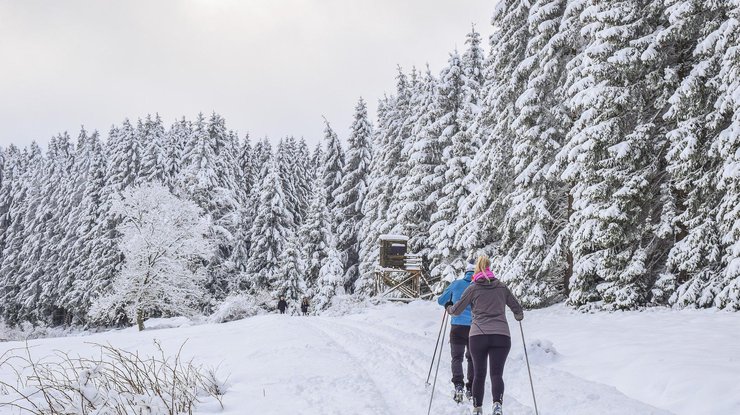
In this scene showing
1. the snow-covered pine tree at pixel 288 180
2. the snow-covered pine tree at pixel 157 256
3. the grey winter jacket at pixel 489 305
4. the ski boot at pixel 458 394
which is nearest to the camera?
the grey winter jacket at pixel 489 305

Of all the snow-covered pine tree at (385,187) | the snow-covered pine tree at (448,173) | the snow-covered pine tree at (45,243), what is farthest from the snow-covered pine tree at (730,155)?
the snow-covered pine tree at (45,243)

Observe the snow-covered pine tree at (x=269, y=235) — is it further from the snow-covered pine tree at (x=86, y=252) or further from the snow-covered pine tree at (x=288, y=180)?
the snow-covered pine tree at (x=86, y=252)

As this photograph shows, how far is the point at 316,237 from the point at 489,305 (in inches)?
1244

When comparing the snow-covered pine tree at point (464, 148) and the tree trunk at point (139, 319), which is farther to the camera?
the tree trunk at point (139, 319)

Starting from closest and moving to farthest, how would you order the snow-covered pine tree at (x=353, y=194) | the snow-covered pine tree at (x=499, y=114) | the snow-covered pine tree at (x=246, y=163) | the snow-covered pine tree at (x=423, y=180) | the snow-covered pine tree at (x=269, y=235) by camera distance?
the snow-covered pine tree at (x=499, y=114), the snow-covered pine tree at (x=423, y=180), the snow-covered pine tree at (x=353, y=194), the snow-covered pine tree at (x=269, y=235), the snow-covered pine tree at (x=246, y=163)

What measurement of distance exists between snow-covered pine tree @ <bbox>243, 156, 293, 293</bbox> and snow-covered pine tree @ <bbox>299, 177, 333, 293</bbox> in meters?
4.09

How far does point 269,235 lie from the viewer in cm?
4169

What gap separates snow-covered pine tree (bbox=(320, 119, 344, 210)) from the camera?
4122cm

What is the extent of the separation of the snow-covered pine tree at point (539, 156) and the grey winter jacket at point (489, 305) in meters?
9.83

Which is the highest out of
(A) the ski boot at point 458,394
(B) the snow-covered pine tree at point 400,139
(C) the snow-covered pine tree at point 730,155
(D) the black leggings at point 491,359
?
(B) the snow-covered pine tree at point 400,139

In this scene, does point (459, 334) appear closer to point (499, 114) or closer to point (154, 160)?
point (499, 114)

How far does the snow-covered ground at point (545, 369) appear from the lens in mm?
6410

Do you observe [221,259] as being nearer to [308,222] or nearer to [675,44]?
[308,222]

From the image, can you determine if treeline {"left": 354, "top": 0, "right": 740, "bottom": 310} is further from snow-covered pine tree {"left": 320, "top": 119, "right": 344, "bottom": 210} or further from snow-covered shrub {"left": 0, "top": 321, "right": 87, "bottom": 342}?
snow-covered shrub {"left": 0, "top": 321, "right": 87, "bottom": 342}
